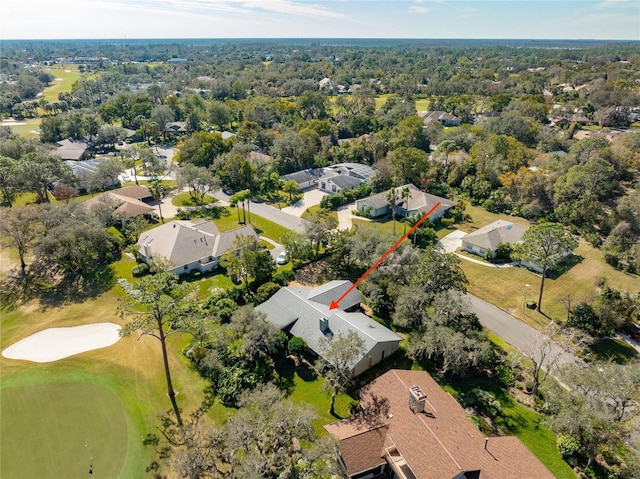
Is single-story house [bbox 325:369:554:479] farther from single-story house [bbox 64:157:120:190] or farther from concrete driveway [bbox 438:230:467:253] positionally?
single-story house [bbox 64:157:120:190]

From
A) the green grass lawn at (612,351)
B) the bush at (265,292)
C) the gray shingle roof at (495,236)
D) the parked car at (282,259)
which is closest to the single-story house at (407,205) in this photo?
the gray shingle roof at (495,236)

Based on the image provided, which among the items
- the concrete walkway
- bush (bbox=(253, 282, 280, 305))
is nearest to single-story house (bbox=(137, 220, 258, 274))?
bush (bbox=(253, 282, 280, 305))

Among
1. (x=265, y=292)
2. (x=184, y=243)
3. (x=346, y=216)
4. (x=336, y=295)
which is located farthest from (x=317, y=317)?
(x=346, y=216)

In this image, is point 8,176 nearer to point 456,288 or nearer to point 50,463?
point 50,463

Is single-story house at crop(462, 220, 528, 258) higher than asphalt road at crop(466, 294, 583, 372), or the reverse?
single-story house at crop(462, 220, 528, 258)

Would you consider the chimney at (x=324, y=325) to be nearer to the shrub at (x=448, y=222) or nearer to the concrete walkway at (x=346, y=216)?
the concrete walkway at (x=346, y=216)
